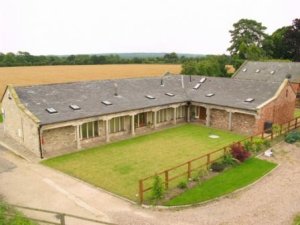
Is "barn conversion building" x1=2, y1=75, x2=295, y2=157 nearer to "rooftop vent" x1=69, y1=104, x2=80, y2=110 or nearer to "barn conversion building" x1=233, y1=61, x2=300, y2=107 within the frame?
"rooftop vent" x1=69, y1=104, x2=80, y2=110

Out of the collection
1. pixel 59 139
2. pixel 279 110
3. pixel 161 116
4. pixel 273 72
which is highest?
pixel 273 72

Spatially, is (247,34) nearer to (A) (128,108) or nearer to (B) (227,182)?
(A) (128,108)

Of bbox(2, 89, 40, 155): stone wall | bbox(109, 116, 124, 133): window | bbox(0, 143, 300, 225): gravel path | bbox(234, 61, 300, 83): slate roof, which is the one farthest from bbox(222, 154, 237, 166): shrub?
bbox(234, 61, 300, 83): slate roof

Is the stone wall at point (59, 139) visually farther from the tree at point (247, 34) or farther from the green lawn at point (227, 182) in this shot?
the tree at point (247, 34)

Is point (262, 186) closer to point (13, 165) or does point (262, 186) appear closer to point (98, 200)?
point (98, 200)

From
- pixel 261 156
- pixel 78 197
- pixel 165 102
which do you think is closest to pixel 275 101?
pixel 261 156

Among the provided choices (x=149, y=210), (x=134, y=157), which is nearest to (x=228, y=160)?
(x=134, y=157)
